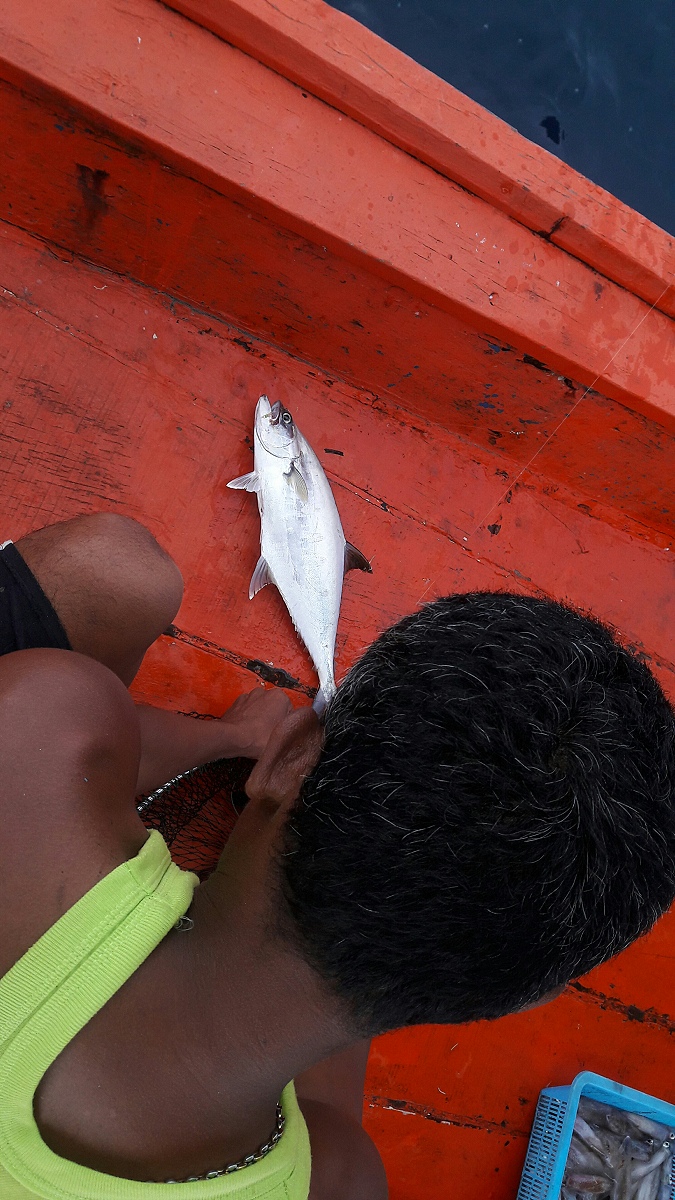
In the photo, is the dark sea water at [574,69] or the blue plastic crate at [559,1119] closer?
the blue plastic crate at [559,1119]

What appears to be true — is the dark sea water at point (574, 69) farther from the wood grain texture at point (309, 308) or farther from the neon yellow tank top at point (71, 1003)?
the neon yellow tank top at point (71, 1003)

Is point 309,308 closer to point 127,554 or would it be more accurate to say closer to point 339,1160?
point 127,554

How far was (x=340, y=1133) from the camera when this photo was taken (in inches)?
61.6

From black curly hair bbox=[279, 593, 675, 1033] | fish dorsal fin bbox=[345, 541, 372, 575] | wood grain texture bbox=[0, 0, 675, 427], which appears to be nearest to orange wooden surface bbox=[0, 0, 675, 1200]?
wood grain texture bbox=[0, 0, 675, 427]

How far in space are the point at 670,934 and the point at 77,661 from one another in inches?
105

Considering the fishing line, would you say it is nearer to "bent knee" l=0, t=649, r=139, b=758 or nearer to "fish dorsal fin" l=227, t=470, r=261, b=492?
"fish dorsal fin" l=227, t=470, r=261, b=492

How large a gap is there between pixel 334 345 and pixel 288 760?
5.91ft

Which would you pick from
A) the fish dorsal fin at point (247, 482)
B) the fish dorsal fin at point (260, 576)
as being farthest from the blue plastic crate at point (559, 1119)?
the fish dorsal fin at point (247, 482)

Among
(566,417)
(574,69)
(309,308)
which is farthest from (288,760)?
(574,69)

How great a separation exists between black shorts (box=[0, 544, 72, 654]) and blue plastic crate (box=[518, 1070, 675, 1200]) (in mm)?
2202

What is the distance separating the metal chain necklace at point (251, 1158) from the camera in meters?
1.08

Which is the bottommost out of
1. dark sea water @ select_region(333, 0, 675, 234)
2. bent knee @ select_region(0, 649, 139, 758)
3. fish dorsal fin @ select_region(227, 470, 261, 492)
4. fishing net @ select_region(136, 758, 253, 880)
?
fishing net @ select_region(136, 758, 253, 880)

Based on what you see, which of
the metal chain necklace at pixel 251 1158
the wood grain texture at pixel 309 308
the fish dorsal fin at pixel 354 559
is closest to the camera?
the metal chain necklace at pixel 251 1158

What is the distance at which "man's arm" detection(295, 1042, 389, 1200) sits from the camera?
55.7 inches
